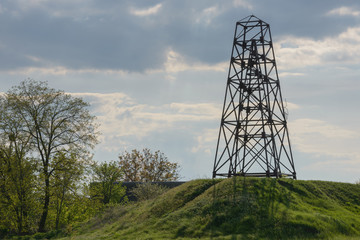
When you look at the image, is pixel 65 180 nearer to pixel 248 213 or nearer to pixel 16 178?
pixel 16 178

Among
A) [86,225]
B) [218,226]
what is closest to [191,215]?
[218,226]

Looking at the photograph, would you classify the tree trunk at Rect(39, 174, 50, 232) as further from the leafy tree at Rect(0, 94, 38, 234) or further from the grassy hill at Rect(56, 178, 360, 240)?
the grassy hill at Rect(56, 178, 360, 240)

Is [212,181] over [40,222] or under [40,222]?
over

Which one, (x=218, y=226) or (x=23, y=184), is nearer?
(x=218, y=226)

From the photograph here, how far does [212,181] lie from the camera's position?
31156mm

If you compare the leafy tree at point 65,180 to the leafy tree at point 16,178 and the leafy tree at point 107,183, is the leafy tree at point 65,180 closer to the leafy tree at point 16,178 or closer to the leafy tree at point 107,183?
the leafy tree at point 16,178

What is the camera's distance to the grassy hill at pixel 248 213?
2289 centimetres

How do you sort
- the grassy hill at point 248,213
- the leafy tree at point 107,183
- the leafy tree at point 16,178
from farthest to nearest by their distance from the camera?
the leafy tree at point 107,183 → the leafy tree at point 16,178 → the grassy hill at point 248,213

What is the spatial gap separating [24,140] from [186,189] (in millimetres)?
19453

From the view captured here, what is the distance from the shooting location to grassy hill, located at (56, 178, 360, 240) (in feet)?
75.1

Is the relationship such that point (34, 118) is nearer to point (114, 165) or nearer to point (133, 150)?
point (114, 165)

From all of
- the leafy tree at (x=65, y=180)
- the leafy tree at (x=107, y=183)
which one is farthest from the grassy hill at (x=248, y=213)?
the leafy tree at (x=107, y=183)

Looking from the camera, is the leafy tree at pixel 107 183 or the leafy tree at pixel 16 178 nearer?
the leafy tree at pixel 16 178

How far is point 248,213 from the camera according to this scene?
24.4 metres
